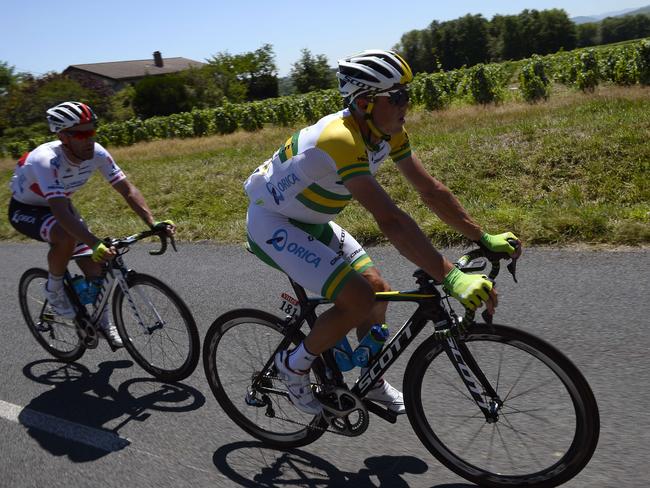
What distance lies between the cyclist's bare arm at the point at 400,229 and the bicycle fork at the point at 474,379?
15.9 inches

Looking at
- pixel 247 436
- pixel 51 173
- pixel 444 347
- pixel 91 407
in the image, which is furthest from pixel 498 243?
pixel 51 173

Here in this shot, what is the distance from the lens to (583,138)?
8.79 meters

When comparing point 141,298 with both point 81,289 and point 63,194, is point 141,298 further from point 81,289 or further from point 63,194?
point 63,194

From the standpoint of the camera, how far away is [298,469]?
3428 mm

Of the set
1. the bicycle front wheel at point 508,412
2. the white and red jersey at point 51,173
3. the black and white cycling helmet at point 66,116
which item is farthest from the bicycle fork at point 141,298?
the bicycle front wheel at point 508,412

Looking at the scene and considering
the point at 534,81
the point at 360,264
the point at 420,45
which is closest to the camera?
the point at 360,264

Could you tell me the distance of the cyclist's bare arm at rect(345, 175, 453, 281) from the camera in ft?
8.95

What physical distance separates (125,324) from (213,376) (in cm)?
131

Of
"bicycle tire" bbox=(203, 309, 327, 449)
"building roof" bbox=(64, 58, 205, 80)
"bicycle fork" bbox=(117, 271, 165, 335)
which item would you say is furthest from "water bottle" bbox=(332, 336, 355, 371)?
"building roof" bbox=(64, 58, 205, 80)

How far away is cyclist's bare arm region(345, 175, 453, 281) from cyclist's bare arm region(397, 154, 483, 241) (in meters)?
0.41

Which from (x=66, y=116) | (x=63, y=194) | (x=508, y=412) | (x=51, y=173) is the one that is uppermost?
(x=66, y=116)

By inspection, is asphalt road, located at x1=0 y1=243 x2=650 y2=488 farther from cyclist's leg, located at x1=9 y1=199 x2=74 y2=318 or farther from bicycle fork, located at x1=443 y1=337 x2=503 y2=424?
cyclist's leg, located at x1=9 y1=199 x2=74 y2=318

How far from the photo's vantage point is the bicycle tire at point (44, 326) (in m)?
5.30

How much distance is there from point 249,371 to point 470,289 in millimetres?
1812
